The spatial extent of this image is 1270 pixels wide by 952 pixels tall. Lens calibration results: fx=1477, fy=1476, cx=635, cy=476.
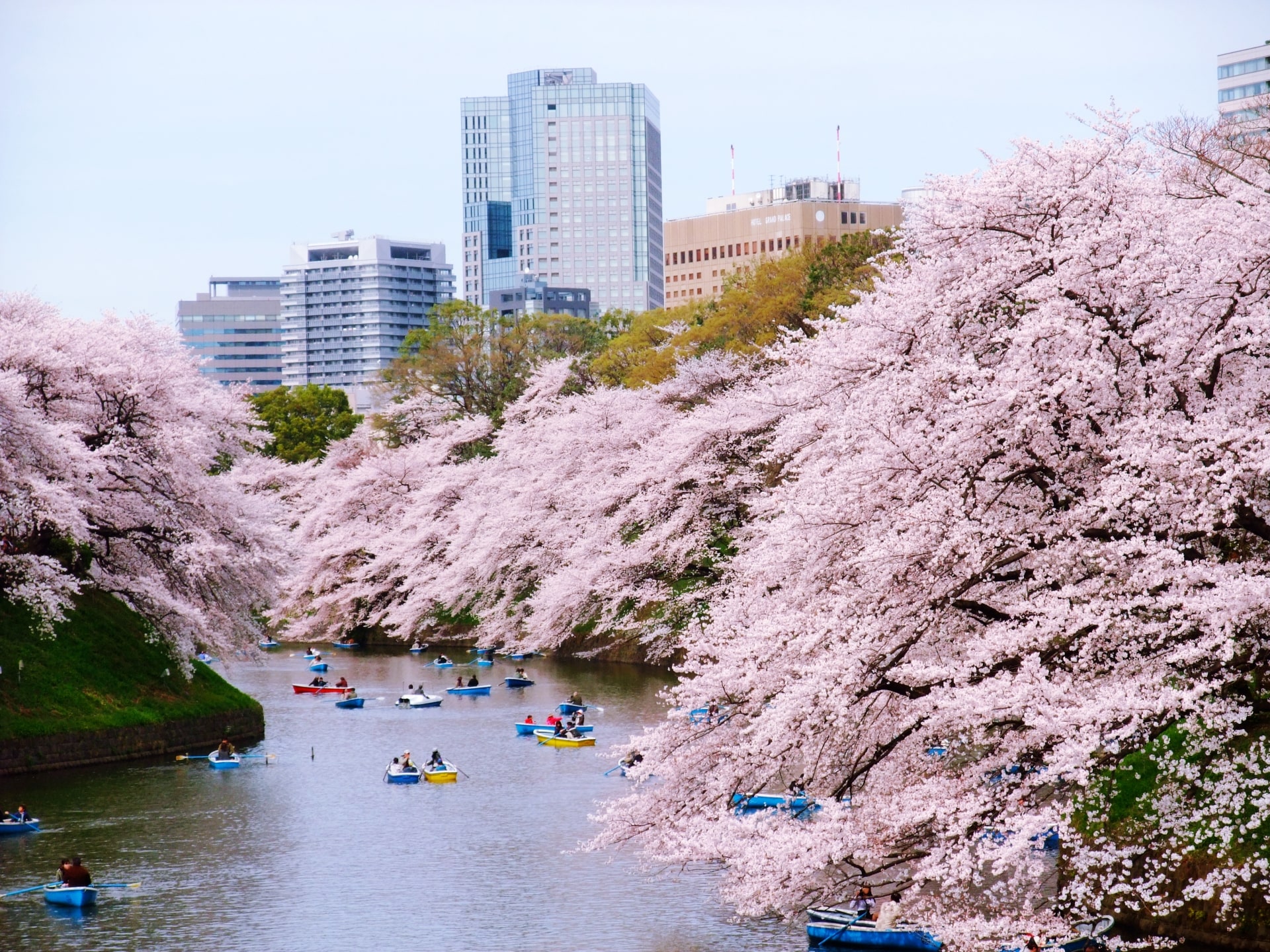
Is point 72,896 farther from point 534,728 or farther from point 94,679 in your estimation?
point 534,728

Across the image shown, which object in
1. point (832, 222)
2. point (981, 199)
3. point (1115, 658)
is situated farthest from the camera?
point (832, 222)

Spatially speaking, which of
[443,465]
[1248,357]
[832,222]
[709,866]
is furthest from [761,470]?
[832,222]

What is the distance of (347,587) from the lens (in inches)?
3031

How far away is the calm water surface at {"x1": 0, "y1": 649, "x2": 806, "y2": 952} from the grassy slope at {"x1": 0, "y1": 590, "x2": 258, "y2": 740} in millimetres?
1469

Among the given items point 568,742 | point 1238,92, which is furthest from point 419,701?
point 1238,92

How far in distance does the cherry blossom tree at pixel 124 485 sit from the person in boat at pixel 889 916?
21.5m

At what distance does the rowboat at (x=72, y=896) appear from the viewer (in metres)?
25.8

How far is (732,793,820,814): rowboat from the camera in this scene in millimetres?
19375

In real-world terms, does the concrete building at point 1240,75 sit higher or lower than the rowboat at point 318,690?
higher

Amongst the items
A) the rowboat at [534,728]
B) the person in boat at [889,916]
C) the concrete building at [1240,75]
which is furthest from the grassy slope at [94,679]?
the concrete building at [1240,75]

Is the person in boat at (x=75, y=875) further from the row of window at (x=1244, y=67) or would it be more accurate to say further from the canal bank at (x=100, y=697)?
the row of window at (x=1244, y=67)

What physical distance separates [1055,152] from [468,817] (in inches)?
775

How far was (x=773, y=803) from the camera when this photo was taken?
2995 centimetres

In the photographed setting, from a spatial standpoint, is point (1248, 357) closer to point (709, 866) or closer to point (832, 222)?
point (709, 866)
